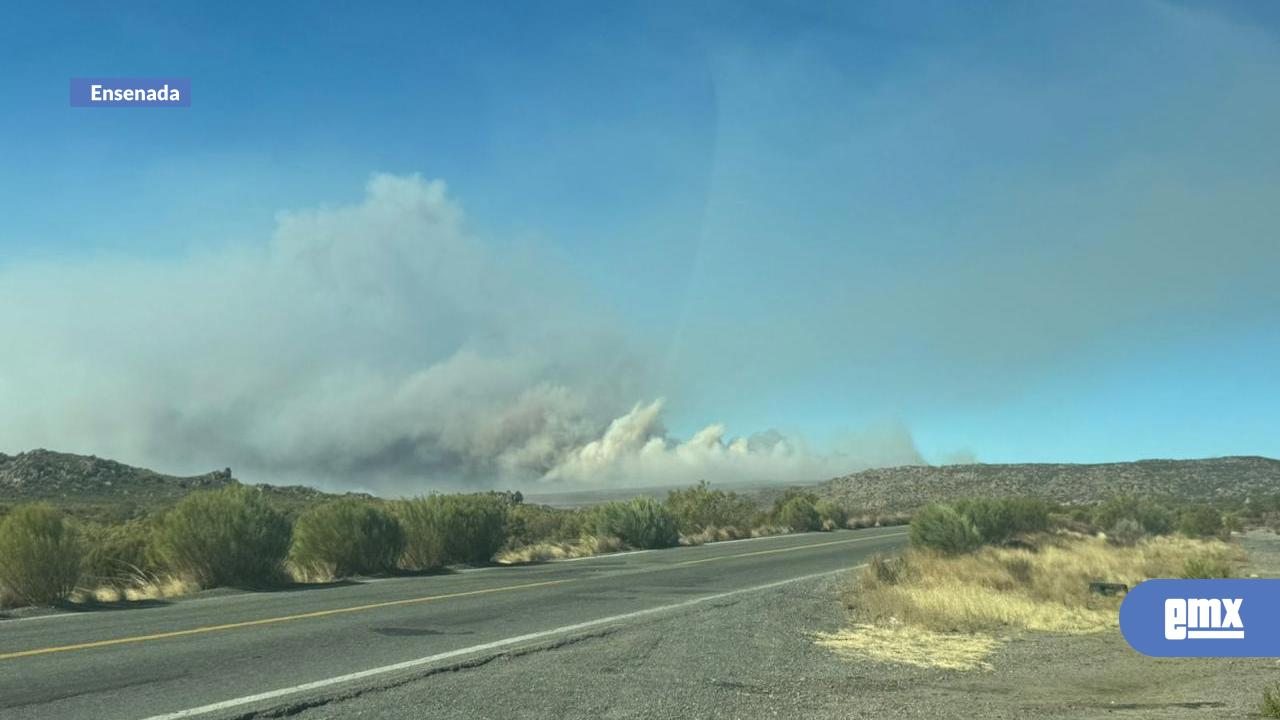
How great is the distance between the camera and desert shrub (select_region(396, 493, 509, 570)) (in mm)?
24109

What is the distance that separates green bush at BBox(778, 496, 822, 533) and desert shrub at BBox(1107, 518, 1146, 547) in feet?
51.3

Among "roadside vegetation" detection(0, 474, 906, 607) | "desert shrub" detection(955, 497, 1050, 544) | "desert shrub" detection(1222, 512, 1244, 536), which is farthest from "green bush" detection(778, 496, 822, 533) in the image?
"roadside vegetation" detection(0, 474, 906, 607)

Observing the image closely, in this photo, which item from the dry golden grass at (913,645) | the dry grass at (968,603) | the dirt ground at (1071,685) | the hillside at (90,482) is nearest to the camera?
the dirt ground at (1071,685)

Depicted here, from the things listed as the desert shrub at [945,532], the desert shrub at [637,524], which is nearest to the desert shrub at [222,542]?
the desert shrub at [637,524]

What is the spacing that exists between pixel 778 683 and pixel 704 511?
131ft

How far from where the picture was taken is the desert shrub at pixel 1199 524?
164 ft

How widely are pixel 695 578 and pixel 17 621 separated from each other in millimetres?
12425

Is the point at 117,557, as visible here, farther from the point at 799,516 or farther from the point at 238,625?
the point at 799,516

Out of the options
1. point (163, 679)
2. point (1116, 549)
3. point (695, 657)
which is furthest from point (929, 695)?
point (1116, 549)

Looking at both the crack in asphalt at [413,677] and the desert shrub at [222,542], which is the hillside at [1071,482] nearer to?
the desert shrub at [222,542]

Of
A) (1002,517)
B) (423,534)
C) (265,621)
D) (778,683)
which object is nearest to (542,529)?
(423,534)

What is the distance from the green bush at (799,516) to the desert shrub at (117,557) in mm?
39725

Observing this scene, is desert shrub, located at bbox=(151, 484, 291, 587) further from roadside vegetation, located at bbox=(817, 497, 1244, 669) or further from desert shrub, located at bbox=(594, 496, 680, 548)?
desert shrub, located at bbox=(594, 496, 680, 548)

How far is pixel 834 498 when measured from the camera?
11975 cm
